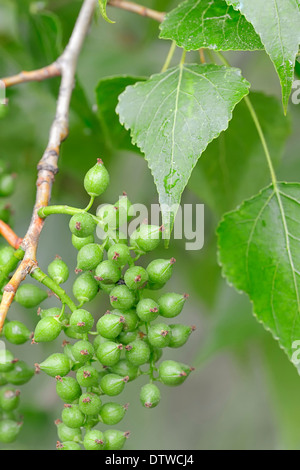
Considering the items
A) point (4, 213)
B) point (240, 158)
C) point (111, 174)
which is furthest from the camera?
point (111, 174)

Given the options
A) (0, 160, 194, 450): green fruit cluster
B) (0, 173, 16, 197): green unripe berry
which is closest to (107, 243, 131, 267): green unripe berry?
(0, 160, 194, 450): green fruit cluster

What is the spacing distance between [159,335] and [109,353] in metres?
0.07

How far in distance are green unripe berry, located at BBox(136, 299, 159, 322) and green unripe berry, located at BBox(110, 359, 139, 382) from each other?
0.23ft

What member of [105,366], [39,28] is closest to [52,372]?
[105,366]

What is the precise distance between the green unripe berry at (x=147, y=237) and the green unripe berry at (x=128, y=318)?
9 cm

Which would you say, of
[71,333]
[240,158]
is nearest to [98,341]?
[71,333]

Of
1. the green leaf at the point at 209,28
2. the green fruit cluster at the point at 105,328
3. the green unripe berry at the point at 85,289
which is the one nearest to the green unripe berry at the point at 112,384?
the green fruit cluster at the point at 105,328

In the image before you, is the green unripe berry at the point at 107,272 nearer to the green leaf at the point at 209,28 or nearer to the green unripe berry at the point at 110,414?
the green unripe berry at the point at 110,414

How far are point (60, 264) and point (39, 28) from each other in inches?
26.1

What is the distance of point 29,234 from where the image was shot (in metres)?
0.83

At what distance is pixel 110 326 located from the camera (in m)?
0.80

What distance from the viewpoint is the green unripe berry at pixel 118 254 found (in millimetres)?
801

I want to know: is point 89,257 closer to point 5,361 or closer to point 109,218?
point 109,218

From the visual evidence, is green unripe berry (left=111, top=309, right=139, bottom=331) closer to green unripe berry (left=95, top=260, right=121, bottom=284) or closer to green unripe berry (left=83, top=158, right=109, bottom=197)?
green unripe berry (left=95, top=260, right=121, bottom=284)
